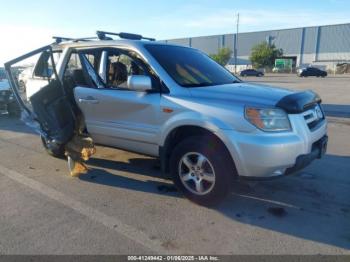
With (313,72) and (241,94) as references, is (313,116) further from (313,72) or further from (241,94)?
(313,72)

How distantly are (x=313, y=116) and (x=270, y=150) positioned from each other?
965mm

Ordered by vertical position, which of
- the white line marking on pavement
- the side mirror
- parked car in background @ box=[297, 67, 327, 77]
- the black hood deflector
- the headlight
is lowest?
parked car in background @ box=[297, 67, 327, 77]

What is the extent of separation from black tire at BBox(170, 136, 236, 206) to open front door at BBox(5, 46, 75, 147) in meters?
2.05

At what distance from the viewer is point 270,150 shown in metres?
3.46

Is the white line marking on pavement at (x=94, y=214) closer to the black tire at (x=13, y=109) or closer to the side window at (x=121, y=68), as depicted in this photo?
the side window at (x=121, y=68)

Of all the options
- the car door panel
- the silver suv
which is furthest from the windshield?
the car door panel

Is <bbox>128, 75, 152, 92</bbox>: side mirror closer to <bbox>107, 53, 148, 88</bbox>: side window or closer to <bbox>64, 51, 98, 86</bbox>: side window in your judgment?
<bbox>107, 53, 148, 88</bbox>: side window

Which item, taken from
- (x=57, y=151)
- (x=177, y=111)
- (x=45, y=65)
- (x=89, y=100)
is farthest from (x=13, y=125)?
(x=177, y=111)

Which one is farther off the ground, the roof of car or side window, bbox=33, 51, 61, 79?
the roof of car

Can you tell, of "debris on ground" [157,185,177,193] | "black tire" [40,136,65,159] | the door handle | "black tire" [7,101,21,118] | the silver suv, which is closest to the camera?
the silver suv

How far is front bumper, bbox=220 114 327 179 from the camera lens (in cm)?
347

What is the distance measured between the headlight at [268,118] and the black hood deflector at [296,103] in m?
0.07

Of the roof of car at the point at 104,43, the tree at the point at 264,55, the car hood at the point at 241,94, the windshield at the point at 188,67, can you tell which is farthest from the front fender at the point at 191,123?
the tree at the point at 264,55

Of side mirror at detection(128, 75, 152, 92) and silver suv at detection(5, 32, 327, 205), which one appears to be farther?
side mirror at detection(128, 75, 152, 92)
